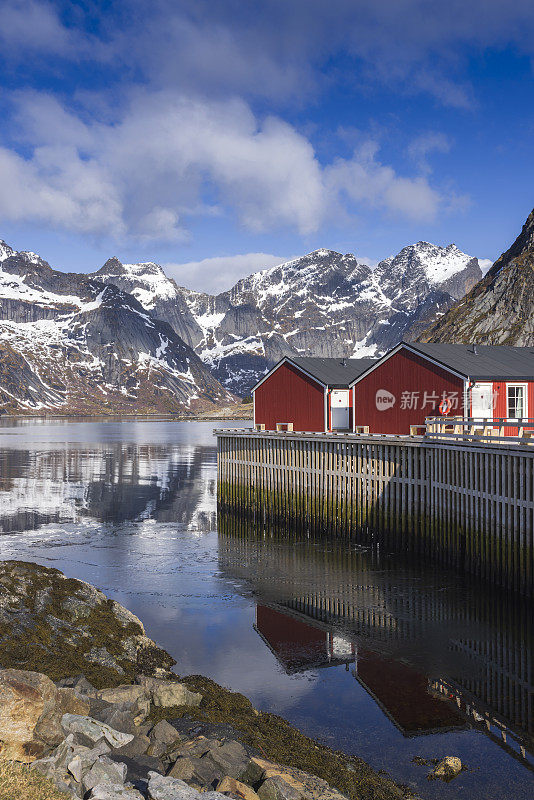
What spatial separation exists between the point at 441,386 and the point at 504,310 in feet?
383

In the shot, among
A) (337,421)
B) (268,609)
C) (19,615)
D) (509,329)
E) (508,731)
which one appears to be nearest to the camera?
(508,731)

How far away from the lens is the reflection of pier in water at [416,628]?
18281 mm

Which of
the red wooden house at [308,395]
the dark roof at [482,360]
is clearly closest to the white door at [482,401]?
the dark roof at [482,360]

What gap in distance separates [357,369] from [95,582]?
27.8 meters

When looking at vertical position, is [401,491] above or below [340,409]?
below

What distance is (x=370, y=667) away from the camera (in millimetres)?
21172

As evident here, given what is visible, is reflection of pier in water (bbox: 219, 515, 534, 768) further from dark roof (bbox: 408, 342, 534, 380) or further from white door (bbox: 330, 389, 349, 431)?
white door (bbox: 330, 389, 349, 431)

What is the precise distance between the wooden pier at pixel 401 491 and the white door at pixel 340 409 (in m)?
4.47

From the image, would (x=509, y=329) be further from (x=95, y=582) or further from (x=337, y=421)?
(x=95, y=582)

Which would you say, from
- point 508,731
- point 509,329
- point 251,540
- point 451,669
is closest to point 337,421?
point 251,540

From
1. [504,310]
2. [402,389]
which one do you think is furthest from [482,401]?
[504,310]

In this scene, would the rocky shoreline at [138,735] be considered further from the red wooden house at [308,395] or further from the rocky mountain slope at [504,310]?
the rocky mountain slope at [504,310]

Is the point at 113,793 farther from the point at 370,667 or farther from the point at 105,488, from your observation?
the point at 105,488

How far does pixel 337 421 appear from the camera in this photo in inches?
1919
